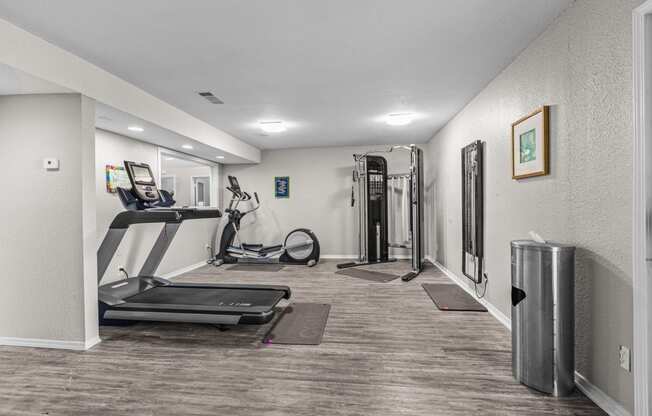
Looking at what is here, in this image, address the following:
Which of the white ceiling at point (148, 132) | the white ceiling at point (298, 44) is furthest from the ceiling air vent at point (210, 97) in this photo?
the white ceiling at point (148, 132)

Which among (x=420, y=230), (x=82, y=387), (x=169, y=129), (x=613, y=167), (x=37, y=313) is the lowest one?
(x=82, y=387)

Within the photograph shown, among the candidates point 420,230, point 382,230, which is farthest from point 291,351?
point 382,230

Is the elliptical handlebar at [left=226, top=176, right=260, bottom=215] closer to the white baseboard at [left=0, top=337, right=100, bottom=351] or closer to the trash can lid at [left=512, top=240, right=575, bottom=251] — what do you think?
the white baseboard at [left=0, top=337, right=100, bottom=351]

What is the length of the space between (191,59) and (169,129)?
1.43 meters

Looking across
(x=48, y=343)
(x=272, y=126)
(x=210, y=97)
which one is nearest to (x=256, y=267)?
(x=272, y=126)

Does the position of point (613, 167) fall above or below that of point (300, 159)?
below

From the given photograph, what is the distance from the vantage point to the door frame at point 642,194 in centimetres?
145

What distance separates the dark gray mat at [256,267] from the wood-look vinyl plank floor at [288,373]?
2611 millimetres

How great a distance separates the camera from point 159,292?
11.4 ft

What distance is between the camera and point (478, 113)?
11.6ft

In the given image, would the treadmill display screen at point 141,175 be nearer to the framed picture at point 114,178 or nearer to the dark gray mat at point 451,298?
the framed picture at point 114,178

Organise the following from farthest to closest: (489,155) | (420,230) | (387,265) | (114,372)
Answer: (387,265) < (420,230) < (489,155) < (114,372)

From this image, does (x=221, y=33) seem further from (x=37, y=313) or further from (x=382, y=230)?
(x=382, y=230)

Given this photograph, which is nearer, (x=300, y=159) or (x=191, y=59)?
(x=191, y=59)
